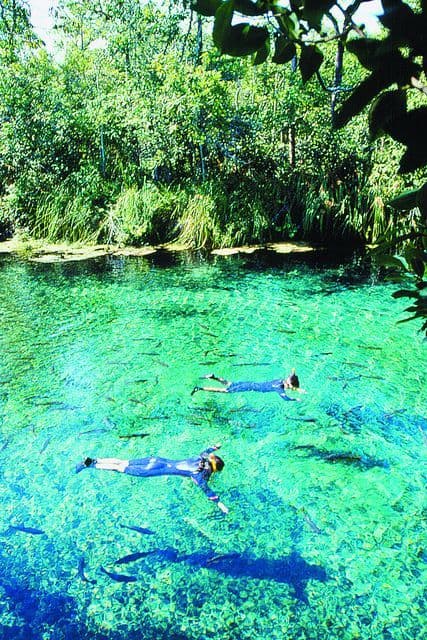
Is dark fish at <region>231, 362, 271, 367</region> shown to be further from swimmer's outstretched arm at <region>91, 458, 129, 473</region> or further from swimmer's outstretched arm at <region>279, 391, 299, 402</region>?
swimmer's outstretched arm at <region>91, 458, 129, 473</region>

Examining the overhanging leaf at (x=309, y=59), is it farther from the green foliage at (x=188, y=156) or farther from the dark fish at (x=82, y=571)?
the green foliage at (x=188, y=156)

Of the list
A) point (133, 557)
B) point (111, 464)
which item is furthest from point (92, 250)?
point (133, 557)

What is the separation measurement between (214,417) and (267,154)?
6.89 m

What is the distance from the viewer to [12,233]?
34.2 ft

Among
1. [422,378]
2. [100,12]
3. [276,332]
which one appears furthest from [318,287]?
[100,12]

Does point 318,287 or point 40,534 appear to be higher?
point 318,287

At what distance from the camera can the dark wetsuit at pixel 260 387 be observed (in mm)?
3532

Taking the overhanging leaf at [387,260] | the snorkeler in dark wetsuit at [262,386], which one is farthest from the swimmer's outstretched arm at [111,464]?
the overhanging leaf at [387,260]

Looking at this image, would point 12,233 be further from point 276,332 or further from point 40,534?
point 40,534

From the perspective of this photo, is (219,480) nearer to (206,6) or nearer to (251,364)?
(251,364)

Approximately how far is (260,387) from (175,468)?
1043mm

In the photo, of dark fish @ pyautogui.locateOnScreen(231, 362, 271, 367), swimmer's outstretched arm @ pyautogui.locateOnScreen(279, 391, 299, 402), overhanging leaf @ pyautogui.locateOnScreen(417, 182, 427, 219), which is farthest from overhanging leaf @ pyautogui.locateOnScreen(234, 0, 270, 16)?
Result: dark fish @ pyautogui.locateOnScreen(231, 362, 271, 367)

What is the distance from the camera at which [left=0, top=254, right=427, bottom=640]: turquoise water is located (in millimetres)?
1944

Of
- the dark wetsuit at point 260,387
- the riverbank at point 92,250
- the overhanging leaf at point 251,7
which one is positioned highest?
the overhanging leaf at point 251,7
